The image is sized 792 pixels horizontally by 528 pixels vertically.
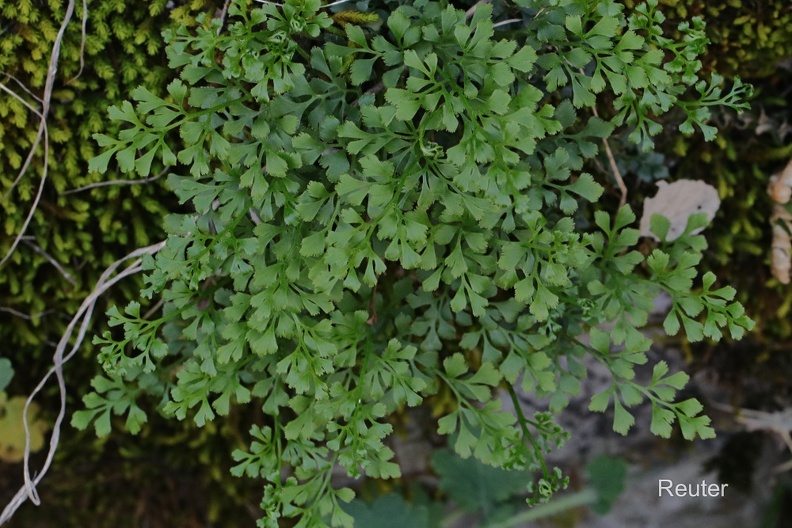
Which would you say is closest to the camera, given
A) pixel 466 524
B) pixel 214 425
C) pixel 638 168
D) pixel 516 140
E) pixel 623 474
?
pixel 516 140

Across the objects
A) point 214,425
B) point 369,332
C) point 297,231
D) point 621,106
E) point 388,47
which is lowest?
point 214,425

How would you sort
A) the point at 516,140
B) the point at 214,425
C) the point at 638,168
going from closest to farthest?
the point at 516,140 → the point at 638,168 → the point at 214,425

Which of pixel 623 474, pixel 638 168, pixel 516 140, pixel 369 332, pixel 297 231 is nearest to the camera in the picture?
pixel 516 140

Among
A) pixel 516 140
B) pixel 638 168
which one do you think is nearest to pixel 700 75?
pixel 638 168

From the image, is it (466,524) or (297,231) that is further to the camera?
(466,524)

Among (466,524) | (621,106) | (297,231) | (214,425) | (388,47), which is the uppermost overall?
(388,47)

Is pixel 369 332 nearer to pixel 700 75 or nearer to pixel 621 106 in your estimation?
pixel 621 106

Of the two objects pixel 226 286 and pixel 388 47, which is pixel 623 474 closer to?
pixel 226 286

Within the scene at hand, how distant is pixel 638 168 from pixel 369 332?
98 centimetres

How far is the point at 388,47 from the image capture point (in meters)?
1.54

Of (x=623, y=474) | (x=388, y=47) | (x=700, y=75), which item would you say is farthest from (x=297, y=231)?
(x=623, y=474)

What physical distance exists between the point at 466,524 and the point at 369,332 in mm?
1349

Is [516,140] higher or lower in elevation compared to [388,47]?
lower

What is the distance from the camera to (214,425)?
2.30m
